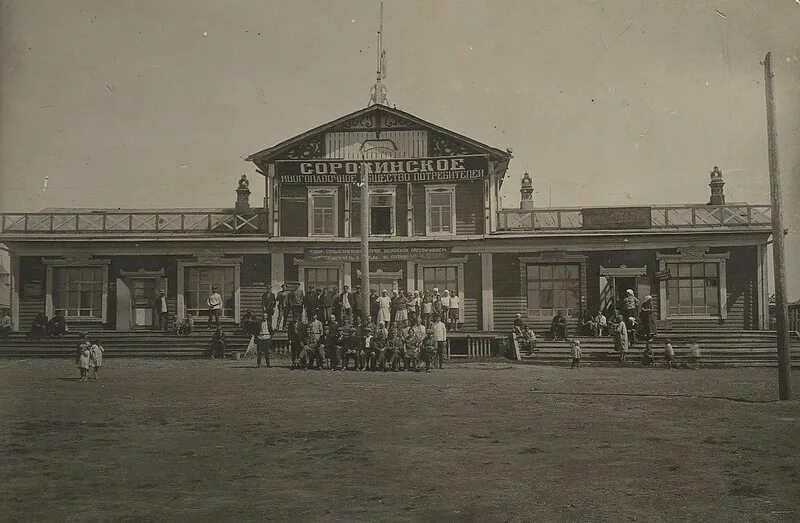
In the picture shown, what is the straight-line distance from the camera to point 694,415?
7184 mm

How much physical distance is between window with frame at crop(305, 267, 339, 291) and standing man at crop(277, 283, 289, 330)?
438mm

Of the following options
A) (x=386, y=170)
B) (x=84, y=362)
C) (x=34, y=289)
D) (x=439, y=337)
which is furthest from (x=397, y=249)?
(x=34, y=289)

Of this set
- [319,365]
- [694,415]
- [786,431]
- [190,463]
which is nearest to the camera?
[190,463]

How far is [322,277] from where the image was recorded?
10711 millimetres

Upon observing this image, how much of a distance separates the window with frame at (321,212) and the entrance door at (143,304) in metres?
2.75

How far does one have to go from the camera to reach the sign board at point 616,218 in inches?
397

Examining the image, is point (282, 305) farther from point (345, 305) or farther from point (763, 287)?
point (763, 287)

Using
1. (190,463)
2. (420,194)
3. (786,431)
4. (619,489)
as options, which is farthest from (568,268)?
(190,463)

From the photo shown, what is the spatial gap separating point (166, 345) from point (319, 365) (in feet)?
7.93

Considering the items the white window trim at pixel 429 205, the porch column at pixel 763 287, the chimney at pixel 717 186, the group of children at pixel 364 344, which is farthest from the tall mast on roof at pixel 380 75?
the porch column at pixel 763 287

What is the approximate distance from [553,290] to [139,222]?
667 cm

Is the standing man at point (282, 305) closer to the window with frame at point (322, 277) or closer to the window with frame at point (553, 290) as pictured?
the window with frame at point (322, 277)

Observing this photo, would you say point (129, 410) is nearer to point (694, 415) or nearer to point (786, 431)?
point (694, 415)

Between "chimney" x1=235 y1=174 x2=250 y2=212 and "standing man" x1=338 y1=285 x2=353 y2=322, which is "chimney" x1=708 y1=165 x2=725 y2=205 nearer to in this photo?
"standing man" x1=338 y1=285 x2=353 y2=322
